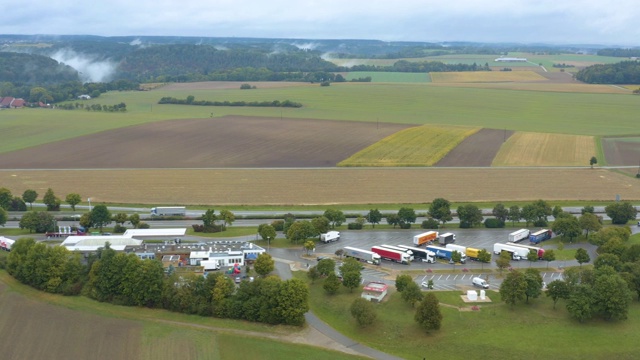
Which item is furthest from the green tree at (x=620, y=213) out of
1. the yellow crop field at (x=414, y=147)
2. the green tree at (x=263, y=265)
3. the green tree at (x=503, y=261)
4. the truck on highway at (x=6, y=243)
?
the truck on highway at (x=6, y=243)

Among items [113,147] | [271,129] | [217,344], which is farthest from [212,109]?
[217,344]

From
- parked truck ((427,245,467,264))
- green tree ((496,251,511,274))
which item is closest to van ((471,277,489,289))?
green tree ((496,251,511,274))

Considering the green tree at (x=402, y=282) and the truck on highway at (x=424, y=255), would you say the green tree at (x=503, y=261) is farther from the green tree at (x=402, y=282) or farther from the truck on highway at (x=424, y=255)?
the green tree at (x=402, y=282)

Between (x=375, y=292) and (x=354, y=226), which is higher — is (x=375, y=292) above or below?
above

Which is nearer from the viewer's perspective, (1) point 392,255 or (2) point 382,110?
(1) point 392,255

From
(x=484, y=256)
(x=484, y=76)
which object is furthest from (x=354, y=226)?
(x=484, y=76)

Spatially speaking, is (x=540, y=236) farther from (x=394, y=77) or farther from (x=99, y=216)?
(x=394, y=77)
